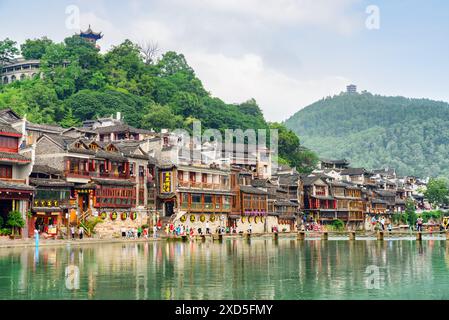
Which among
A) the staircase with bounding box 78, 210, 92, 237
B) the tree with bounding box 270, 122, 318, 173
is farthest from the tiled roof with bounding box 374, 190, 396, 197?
the staircase with bounding box 78, 210, 92, 237

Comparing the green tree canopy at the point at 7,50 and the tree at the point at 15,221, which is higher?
the green tree canopy at the point at 7,50

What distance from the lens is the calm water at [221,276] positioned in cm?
2636

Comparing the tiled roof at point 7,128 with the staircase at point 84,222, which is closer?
the tiled roof at point 7,128

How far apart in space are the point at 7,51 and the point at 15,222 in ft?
319

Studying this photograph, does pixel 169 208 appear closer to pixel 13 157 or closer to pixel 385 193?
pixel 13 157

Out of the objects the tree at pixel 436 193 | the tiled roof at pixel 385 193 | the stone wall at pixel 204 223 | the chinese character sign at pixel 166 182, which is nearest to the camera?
the chinese character sign at pixel 166 182

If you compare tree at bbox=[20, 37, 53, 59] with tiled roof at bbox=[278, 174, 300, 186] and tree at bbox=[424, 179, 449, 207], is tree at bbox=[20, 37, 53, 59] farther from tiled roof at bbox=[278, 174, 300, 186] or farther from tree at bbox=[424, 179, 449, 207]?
tree at bbox=[424, 179, 449, 207]

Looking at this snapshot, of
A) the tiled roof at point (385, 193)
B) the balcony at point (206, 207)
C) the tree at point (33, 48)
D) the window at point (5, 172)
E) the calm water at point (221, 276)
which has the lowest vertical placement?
the calm water at point (221, 276)

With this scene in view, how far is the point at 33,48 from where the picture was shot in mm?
146000

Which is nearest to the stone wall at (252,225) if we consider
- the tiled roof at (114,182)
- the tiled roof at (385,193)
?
the tiled roof at (114,182)

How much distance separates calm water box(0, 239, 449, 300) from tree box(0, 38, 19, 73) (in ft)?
357

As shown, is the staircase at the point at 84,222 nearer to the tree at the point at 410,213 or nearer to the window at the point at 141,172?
the window at the point at 141,172

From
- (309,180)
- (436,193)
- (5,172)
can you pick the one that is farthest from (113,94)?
(436,193)
